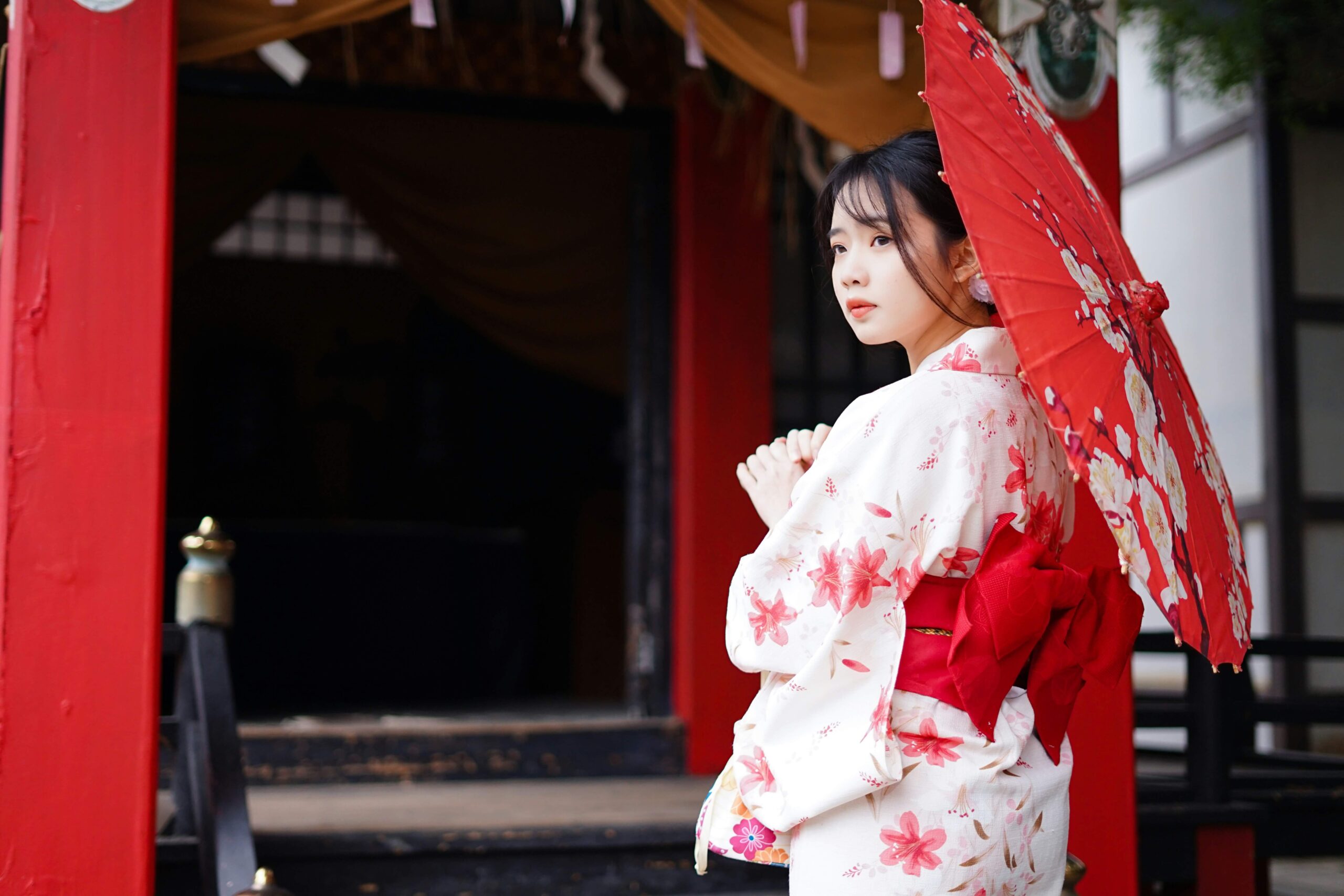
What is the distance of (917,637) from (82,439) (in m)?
1.85

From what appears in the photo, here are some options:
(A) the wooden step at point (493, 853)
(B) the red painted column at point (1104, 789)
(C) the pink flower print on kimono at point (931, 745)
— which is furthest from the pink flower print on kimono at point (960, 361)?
(A) the wooden step at point (493, 853)

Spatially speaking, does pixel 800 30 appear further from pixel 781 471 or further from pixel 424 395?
pixel 424 395

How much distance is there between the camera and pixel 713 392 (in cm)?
475

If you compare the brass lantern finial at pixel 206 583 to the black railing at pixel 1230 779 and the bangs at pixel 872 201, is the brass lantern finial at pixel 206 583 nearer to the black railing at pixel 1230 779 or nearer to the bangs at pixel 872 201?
the bangs at pixel 872 201

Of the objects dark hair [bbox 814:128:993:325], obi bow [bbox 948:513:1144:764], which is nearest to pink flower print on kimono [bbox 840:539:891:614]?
obi bow [bbox 948:513:1144:764]

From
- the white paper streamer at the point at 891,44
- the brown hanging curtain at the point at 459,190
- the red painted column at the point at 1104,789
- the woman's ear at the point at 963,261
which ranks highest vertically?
the brown hanging curtain at the point at 459,190

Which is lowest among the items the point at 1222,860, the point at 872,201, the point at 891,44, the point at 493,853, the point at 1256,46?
the point at 1222,860

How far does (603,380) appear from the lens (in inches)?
247

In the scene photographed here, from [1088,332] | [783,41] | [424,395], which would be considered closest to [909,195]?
[1088,332]

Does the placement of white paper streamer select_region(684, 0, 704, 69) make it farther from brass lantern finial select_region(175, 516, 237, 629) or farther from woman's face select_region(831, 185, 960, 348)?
brass lantern finial select_region(175, 516, 237, 629)

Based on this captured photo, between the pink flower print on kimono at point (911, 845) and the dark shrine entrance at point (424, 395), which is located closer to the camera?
the pink flower print on kimono at point (911, 845)

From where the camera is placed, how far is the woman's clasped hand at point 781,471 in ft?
5.46

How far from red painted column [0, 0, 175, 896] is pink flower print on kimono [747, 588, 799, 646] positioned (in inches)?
60.8

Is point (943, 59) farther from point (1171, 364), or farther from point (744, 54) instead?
point (744, 54)
